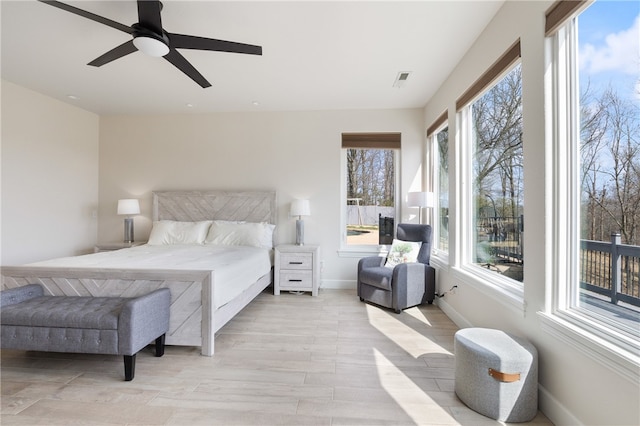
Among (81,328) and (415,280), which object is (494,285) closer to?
(415,280)

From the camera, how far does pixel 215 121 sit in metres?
4.56

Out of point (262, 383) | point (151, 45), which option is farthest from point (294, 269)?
point (151, 45)

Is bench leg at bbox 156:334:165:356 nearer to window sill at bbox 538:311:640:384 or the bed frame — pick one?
the bed frame

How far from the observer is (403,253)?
3701 mm

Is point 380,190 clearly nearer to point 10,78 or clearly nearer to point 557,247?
point 557,247

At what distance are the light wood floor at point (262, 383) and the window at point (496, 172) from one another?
867mm

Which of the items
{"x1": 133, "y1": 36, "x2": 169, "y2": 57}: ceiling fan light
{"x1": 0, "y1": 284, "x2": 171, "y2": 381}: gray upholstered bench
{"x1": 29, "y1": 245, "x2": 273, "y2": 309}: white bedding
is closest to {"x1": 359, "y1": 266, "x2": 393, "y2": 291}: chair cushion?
{"x1": 29, "y1": 245, "x2": 273, "y2": 309}: white bedding

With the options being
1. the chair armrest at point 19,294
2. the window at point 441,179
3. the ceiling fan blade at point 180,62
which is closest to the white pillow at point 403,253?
the window at point 441,179

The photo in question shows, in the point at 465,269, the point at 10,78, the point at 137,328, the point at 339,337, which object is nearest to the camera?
the point at 137,328

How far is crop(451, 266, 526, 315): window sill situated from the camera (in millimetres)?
1974

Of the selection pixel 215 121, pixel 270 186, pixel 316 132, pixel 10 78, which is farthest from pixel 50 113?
pixel 316 132

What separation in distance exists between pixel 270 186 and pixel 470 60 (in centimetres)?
306

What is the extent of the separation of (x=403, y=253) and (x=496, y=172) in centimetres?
159

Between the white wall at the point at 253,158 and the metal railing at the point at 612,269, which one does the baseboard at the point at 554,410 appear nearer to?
the metal railing at the point at 612,269
